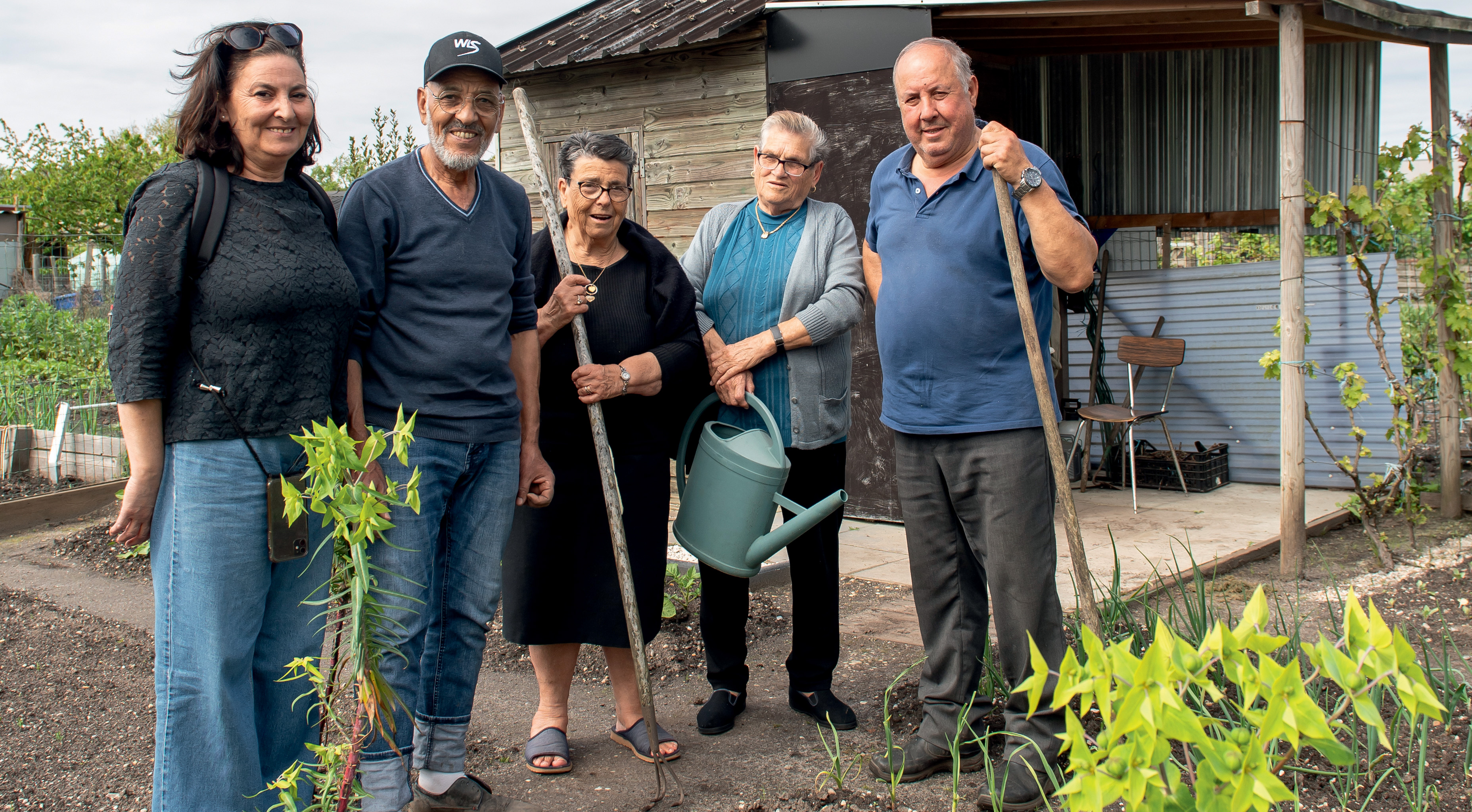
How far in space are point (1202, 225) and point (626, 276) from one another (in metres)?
5.64

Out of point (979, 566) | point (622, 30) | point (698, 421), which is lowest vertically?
point (979, 566)

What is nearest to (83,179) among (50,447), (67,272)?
(67,272)

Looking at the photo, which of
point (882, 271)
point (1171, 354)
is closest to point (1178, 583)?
point (882, 271)

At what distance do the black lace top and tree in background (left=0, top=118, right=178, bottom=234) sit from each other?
16181 millimetres

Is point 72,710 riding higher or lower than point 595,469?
lower

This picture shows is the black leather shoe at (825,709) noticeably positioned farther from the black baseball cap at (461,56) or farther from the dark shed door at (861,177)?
the dark shed door at (861,177)

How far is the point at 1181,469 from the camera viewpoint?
21.9ft

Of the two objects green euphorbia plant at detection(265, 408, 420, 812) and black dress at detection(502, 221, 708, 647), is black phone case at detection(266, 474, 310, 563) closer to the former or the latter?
green euphorbia plant at detection(265, 408, 420, 812)

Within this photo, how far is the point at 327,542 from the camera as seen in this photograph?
7.22 ft

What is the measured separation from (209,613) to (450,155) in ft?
3.63

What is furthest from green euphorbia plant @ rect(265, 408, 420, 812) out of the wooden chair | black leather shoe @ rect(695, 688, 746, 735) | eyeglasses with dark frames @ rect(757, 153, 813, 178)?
the wooden chair

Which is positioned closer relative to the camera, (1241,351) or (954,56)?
(954,56)

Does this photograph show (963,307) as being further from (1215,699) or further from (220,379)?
(220,379)

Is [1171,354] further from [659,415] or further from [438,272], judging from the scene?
[438,272]
